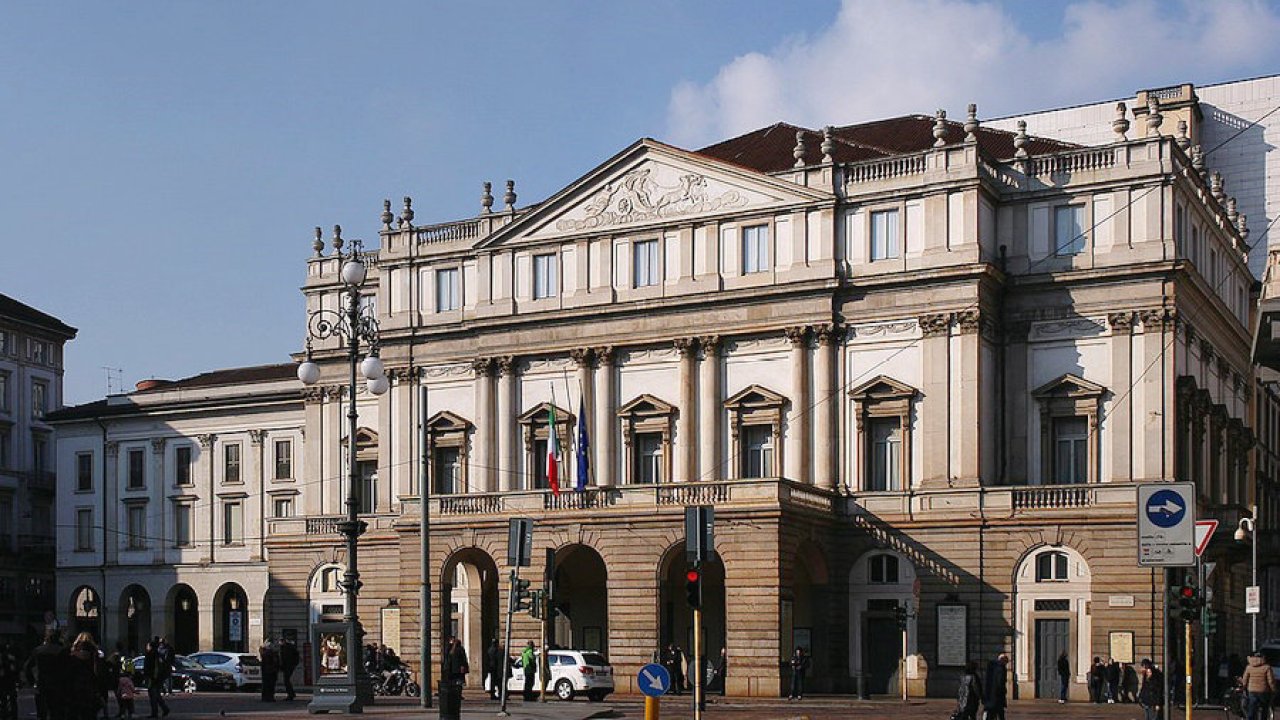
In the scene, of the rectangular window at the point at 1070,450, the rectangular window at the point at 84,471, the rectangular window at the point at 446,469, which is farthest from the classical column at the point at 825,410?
the rectangular window at the point at 84,471

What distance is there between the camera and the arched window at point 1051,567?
58.0 metres

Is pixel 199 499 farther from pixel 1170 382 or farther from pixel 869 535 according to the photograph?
pixel 1170 382

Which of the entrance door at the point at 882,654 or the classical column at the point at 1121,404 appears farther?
the entrance door at the point at 882,654

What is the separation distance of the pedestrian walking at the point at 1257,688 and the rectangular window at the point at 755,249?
30.6 metres

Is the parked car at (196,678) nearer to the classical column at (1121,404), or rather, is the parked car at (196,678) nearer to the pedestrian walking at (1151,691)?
the classical column at (1121,404)

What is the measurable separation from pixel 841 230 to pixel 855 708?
1846 cm


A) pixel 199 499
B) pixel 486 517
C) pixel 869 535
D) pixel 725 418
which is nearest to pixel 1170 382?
pixel 869 535

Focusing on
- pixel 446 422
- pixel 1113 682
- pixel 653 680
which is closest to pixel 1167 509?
pixel 653 680

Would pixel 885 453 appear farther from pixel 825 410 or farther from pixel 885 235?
pixel 885 235

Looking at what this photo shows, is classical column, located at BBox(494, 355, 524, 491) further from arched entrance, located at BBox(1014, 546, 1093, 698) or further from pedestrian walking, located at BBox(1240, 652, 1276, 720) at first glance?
pedestrian walking, located at BBox(1240, 652, 1276, 720)

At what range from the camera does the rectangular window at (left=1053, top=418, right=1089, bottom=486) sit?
59594 mm

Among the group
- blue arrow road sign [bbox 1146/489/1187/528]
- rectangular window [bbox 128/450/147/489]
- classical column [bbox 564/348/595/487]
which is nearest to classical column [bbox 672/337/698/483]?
classical column [bbox 564/348/595/487]

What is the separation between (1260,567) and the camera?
224ft

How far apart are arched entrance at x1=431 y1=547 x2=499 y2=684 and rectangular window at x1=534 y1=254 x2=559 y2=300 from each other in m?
10.0
